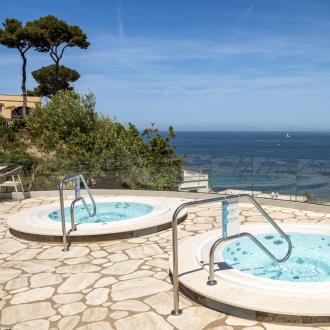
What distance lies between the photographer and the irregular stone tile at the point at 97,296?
13.0 ft

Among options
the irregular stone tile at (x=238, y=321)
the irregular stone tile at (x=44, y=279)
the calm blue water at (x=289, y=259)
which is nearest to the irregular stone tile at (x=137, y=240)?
the calm blue water at (x=289, y=259)

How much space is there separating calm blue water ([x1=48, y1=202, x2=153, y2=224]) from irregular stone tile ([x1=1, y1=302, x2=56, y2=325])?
395 centimetres

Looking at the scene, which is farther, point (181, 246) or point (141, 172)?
point (141, 172)

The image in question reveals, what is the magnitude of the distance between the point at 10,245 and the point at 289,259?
183 inches

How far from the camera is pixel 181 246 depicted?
5.27 meters

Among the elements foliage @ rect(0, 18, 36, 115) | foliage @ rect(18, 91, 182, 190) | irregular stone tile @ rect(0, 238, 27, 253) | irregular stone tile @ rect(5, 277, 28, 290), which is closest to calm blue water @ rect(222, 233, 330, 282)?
irregular stone tile @ rect(5, 277, 28, 290)

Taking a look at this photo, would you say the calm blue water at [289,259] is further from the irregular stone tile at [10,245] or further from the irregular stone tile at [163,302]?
the irregular stone tile at [10,245]

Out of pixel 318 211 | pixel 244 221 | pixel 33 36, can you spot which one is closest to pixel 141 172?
pixel 244 221

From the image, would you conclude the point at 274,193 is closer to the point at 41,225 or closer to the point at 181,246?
the point at 181,246

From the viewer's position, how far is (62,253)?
18.4 feet

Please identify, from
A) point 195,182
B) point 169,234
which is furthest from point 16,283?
point 195,182

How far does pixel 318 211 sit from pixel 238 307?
17.7 feet

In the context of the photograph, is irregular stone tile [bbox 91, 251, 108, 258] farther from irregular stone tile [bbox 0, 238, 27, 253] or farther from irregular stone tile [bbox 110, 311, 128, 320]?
irregular stone tile [bbox 110, 311, 128, 320]

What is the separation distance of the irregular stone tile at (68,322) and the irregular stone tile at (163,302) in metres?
0.77
